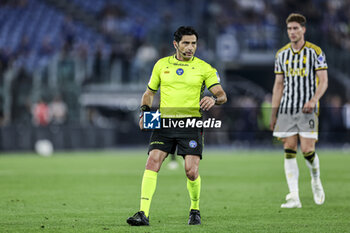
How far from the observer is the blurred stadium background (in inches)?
1009

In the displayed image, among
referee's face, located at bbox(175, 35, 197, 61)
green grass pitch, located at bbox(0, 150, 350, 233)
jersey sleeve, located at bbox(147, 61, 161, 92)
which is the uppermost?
referee's face, located at bbox(175, 35, 197, 61)

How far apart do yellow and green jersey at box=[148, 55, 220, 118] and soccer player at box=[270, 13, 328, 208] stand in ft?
6.78

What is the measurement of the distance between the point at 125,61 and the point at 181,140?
20.1m

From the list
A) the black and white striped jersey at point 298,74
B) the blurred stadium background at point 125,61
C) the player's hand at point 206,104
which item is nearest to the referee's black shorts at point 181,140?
the player's hand at point 206,104

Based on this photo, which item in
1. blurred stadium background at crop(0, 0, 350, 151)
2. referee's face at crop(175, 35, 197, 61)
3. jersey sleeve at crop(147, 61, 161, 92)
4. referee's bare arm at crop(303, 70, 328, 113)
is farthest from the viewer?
blurred stadium background at crop(0, 0, 350, 151)

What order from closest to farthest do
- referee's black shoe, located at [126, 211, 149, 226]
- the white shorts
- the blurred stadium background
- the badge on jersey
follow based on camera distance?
referee's black shoe, located at [126, 211, 149, 226] → the badge on jersey → the white shorts → the blurred stadium background

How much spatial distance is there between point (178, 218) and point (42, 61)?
2261 cm

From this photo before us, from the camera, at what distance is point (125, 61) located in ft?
89.0

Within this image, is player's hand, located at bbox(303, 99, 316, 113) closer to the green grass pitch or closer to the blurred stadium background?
the green grass pitch

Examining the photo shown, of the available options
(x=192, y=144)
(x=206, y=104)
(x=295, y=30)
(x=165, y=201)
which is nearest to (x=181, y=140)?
(x=192, y=144)

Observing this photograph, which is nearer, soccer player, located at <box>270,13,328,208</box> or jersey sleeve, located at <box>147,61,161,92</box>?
jersey sleeve, located at <box>147,61,161,92</box>

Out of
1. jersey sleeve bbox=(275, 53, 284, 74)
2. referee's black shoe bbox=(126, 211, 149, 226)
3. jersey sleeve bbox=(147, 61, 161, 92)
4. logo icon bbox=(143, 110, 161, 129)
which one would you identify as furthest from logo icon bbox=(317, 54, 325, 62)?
referee's black shoe bbox=(126, 211, 149, 226)

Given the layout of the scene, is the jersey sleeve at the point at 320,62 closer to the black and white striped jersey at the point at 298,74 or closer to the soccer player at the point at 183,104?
the black and white striped jersey at the point at 298,74

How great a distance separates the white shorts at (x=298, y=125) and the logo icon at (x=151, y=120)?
2.48 meters
